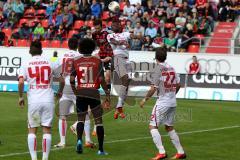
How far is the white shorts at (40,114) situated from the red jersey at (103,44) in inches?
192

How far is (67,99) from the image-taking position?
53.6 ft

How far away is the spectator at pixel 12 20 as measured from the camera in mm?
39162

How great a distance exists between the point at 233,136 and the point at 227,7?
1794cm

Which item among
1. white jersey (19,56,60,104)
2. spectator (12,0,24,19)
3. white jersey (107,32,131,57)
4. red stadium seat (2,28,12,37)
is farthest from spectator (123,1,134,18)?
white jersey (19,56,60,104)

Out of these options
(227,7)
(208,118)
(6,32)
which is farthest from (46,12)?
(208,118)

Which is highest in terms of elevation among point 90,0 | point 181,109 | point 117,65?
point 90,0

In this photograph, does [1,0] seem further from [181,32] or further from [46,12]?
[181,32]

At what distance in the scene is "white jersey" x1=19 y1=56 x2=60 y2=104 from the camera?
1348 cm

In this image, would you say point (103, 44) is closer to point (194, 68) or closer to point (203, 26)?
point (194, 68)

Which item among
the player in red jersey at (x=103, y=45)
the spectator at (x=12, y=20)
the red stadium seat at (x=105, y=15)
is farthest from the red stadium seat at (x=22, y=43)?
the player in red jersey at (x=103, y=45)

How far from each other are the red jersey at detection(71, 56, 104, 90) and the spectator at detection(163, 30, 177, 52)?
1907 centimetres

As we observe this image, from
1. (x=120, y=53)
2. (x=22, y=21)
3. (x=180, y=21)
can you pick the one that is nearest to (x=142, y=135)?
(x=120, y=53)

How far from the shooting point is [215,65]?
32125mm

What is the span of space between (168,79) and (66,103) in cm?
296
